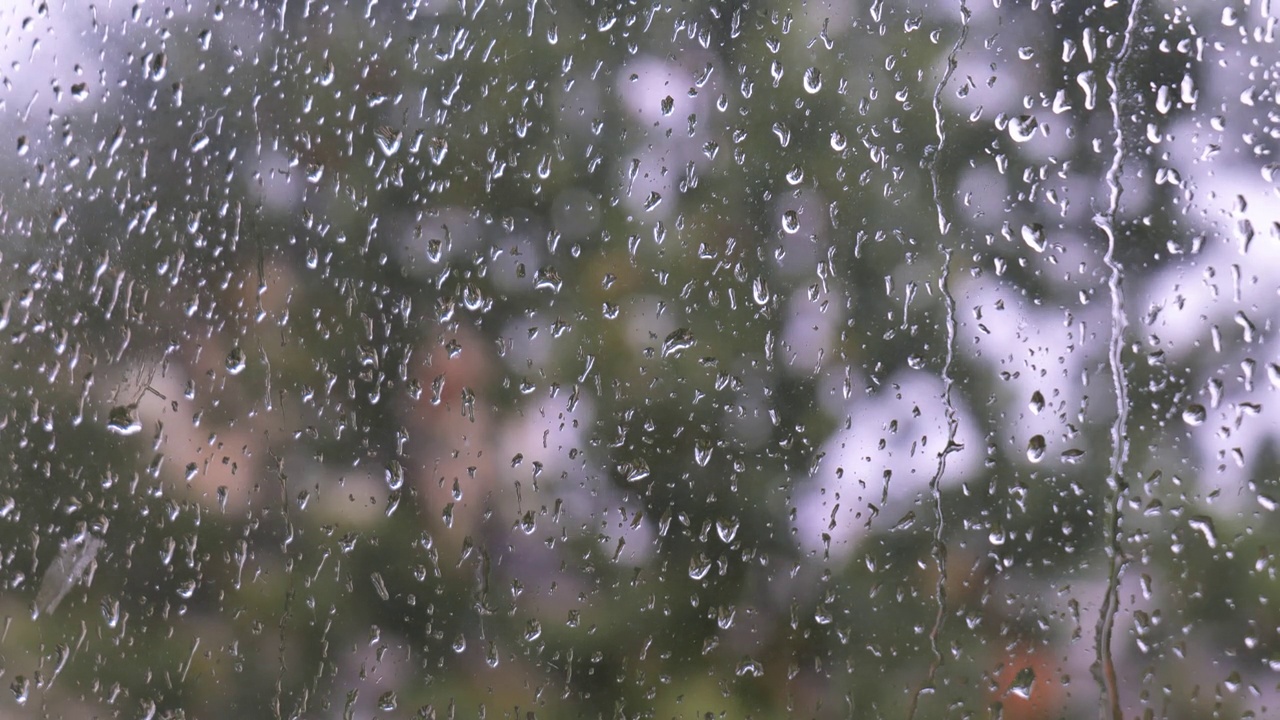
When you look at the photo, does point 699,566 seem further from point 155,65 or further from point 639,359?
point 155,65

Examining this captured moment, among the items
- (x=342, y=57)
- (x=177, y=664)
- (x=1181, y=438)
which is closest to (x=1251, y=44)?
(x=1181, y=438)

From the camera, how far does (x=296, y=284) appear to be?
2.08ft

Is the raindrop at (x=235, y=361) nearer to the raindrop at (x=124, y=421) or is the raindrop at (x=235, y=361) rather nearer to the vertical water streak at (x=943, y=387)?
the raindrop at (x=124, y=421)

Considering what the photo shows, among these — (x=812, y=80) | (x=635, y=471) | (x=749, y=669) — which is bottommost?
(x=749, y=669)

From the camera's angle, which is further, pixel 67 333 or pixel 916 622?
pixel 67 333

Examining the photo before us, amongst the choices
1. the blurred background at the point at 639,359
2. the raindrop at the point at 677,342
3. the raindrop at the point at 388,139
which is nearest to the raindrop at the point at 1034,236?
the blurred background at the point at 639,359

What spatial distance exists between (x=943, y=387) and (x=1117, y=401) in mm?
103

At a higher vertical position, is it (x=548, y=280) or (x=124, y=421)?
(x=548, y=280)

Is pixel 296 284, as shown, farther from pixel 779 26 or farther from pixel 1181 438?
pixel 1181 438

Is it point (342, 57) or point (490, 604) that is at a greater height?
point (342, 57)

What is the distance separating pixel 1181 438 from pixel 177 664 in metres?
0.71

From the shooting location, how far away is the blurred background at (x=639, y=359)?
51 centimetres

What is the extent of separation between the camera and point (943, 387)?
555mm

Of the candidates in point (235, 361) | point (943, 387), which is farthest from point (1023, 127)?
point (235, 361)
